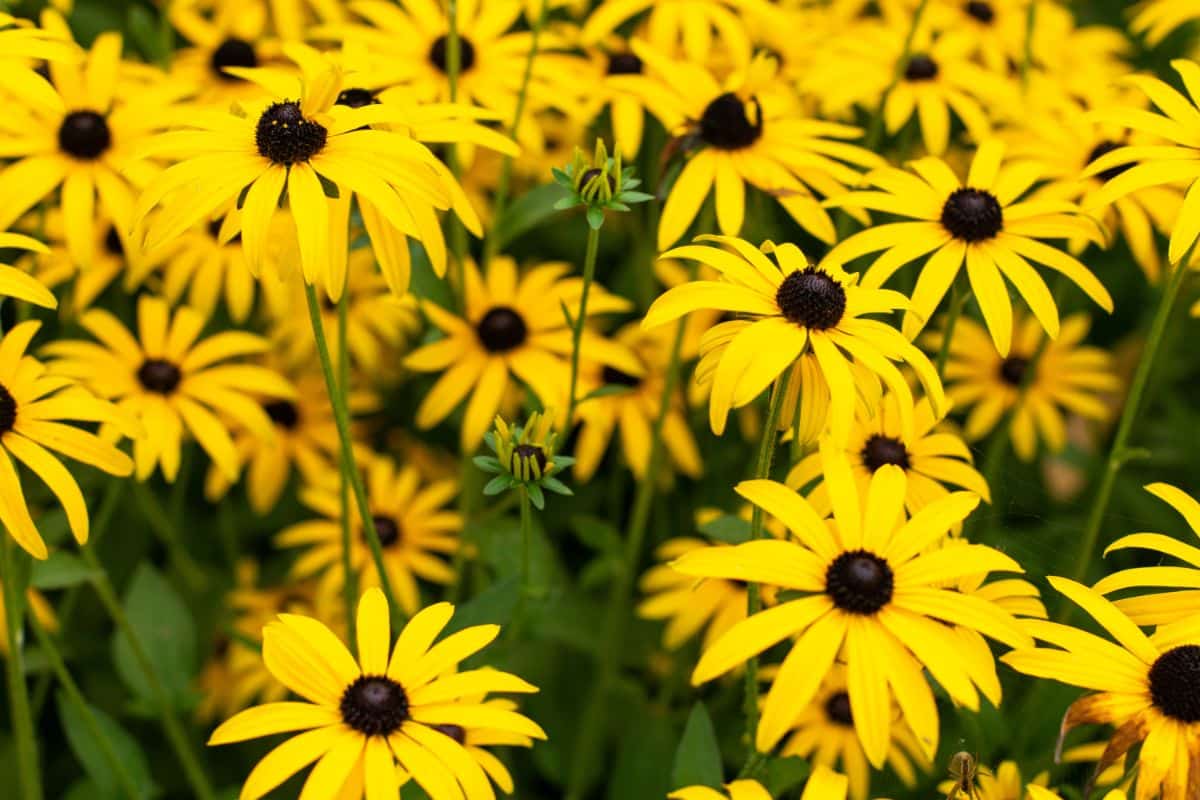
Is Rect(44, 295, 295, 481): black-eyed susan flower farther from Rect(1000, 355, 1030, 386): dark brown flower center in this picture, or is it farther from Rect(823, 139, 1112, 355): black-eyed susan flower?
Rect(1000, 355, 1030, 386): dark brown flower center

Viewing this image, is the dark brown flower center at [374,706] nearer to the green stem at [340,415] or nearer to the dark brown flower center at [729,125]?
the green stem at [340,415]

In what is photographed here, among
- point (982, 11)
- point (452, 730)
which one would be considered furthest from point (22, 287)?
point (982, 11)

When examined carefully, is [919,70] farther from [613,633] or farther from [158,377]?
[158,377]

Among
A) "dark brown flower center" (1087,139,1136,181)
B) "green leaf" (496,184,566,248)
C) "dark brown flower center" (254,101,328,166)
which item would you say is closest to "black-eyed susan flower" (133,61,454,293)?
"dark brown flower center" (254,101,328,166)

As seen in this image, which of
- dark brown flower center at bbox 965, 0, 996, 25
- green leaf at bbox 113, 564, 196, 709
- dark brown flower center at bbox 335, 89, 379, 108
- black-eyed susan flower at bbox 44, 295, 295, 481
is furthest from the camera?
dark brown flower center at bbox 965, 0, 996, 25

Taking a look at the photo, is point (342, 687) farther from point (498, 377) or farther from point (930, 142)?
point (930, 142)

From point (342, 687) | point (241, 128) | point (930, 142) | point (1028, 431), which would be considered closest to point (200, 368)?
point (241, 128)
